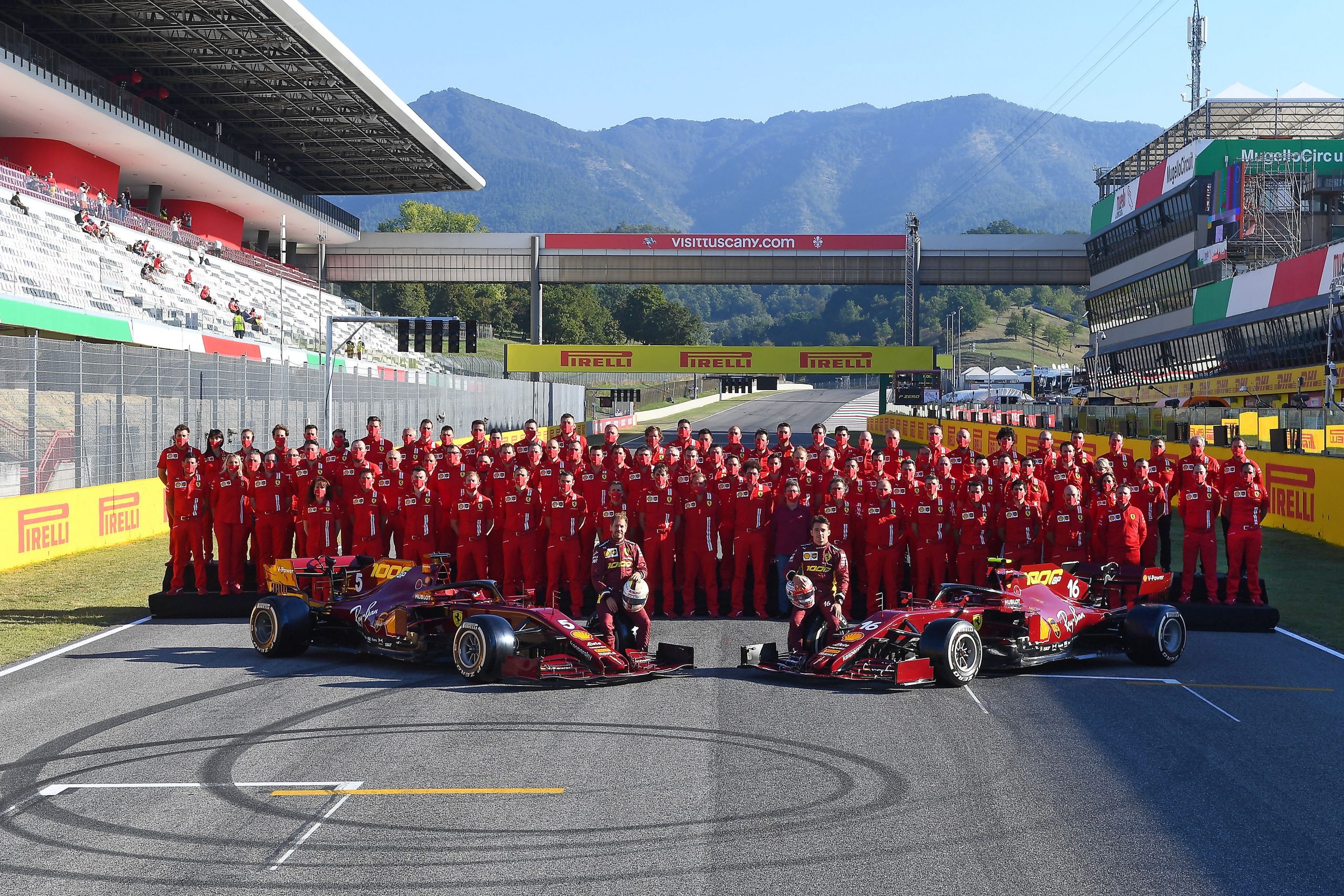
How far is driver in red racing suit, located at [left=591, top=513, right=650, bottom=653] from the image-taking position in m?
11.9

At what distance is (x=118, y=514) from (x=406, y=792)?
16.0m

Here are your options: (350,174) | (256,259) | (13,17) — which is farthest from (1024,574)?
(350,174)

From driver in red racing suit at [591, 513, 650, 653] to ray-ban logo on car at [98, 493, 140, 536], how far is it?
12.2 meters

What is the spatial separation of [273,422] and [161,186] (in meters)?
29.4

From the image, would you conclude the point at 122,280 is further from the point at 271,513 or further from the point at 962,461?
the point at 962,461

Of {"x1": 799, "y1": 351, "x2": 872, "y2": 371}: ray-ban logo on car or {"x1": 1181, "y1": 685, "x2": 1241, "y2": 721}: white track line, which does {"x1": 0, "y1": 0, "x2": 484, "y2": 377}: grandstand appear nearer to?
{"x1": 799, "y1": 351, "x2": 872, "y2": 371}: ray-ban logo on car

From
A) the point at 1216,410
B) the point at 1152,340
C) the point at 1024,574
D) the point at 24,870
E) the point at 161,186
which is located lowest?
the point at 24,870

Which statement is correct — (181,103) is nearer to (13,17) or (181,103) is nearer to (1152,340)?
(13,17)

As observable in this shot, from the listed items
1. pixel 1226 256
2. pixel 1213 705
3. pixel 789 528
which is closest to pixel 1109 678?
pixel 1213 705

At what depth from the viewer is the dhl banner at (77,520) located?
18562 millimetres

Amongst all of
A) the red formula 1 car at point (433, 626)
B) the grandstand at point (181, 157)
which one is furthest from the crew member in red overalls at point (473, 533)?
the grandstand at point (181, 157)

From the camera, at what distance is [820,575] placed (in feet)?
40.0

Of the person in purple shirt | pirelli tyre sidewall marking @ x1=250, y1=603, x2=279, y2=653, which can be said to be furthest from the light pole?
pirelli tyre sidewall marking @ x1=250, y1=603, x2=279, y2=653

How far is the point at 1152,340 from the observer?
208ft
